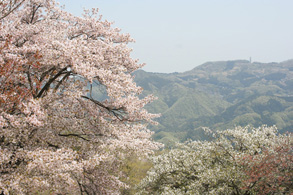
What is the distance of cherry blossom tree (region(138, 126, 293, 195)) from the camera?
1388 cm

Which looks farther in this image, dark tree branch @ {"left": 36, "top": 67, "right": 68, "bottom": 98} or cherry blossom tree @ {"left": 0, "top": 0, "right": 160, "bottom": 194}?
dark tree branch @ {"left": 36, "top": 67, "right": 68, "bottom": 98}

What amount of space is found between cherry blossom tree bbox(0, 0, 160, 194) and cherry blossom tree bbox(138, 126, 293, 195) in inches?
242

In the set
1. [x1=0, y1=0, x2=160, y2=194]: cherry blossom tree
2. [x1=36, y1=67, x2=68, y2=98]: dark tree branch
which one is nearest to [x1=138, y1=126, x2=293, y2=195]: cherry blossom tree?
[x1=0, y1=0, x2=160, y2=194]: cherry blossom tree

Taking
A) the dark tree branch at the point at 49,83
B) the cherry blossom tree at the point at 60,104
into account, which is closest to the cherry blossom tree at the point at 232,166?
the cherry blossom tree at the point at 60,104

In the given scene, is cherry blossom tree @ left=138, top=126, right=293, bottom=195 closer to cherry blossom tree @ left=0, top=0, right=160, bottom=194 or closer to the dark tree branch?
cherry blossom tree @ left=0, top=0, right=160, bottom=194

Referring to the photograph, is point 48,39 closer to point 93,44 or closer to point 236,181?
point 93,44

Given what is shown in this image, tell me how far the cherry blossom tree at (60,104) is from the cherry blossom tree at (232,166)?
6.15 m

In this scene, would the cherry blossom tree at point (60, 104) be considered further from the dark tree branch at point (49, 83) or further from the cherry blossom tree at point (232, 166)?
the cherry blossom tree at point (232, 166)

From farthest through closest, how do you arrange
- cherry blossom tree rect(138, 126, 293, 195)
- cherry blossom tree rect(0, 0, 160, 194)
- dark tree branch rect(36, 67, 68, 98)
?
cherry blossom tree rect(138, 126, 293, 195)
dark tree branch rect(36, 67, 68, 98)
cherry blossom tree rect(0, 0, 160, 194)

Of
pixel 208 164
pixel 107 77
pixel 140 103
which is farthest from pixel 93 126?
pixel 208 164

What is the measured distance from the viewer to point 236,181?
16.8 m

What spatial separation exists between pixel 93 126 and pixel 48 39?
521cm

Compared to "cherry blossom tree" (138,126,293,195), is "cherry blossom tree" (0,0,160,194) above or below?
above

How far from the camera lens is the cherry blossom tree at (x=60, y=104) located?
977 cm
